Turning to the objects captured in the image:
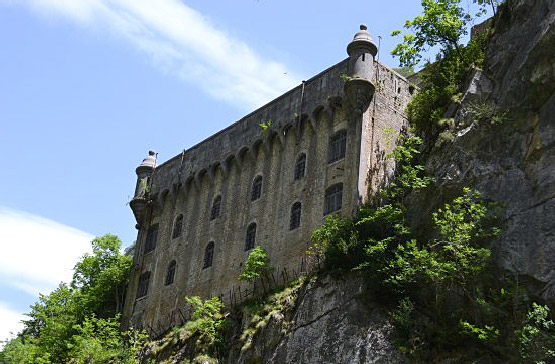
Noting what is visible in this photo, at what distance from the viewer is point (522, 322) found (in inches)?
934

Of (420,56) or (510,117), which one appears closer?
(510,117)

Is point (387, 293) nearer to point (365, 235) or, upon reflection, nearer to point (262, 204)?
point (365, 235)

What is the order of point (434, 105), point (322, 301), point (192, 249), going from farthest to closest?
1. point (192, 249)
2. point (434, 105)
3. point (322, 301)

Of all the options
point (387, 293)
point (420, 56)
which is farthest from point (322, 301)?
point (420, 56)

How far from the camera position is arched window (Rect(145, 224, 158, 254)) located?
4197cm

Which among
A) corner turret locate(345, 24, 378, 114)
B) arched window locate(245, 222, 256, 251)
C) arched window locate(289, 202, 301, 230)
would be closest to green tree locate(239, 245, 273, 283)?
arched window locate(289, 202, 301, 230)

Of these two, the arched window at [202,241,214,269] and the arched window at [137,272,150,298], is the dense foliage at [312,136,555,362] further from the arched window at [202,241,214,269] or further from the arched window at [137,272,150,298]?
the arched window at [137,272,150,298]

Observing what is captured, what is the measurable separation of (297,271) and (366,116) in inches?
240

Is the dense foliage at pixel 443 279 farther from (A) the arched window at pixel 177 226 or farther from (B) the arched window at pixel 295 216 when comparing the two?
(A) the arched window at pixel 177 226

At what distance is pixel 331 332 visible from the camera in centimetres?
2775

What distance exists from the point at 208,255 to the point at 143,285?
16.0ft

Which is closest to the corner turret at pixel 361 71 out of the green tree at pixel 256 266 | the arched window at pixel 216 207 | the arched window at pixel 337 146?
the arched window at pixel 337 146

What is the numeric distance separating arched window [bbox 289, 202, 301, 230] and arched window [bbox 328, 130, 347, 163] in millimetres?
2065

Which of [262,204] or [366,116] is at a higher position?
[366,116]
